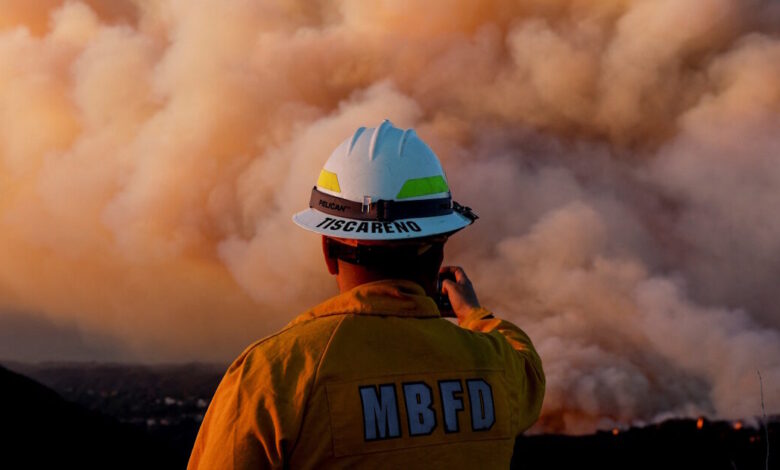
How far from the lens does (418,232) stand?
3404 millimetres

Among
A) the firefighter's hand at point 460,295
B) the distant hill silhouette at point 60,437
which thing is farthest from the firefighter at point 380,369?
the distant hill silhouette at point 60,437

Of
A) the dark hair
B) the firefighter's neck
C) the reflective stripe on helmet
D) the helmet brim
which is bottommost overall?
the firefighter's neck

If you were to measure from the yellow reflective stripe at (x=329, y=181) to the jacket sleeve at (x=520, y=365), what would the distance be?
2.87ft

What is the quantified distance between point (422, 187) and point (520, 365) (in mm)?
894

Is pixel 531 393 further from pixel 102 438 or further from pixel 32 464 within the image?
pixel 102 438

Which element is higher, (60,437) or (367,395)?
(60,437)

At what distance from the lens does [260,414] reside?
2713mm

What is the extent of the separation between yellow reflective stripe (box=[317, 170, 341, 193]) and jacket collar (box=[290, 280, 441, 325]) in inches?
28.9

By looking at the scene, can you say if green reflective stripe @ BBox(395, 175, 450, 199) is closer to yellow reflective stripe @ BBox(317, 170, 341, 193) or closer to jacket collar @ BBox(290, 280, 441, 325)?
yellow reflective stripe @ BBox(317, 170, 341, 193)

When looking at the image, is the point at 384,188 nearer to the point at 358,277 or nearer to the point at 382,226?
the point at 382,226

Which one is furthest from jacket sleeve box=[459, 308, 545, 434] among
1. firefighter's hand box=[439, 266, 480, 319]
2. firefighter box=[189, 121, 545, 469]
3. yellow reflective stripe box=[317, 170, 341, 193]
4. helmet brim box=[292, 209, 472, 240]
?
yellow reflective stripe box=[317, 170, 341, 193]

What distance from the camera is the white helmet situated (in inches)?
138

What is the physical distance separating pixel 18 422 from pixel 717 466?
28782mm

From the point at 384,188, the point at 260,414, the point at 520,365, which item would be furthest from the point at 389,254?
the point at 260,414
